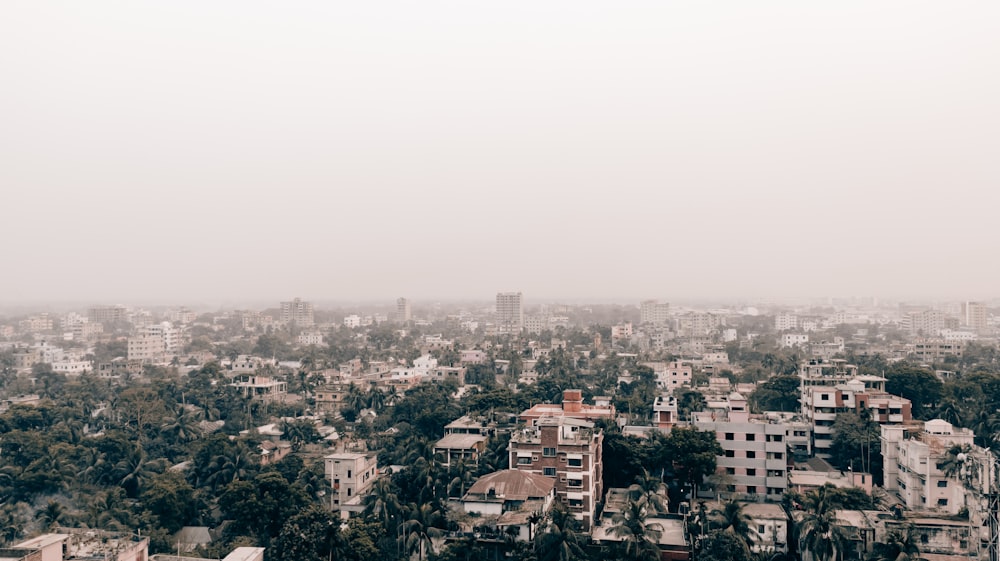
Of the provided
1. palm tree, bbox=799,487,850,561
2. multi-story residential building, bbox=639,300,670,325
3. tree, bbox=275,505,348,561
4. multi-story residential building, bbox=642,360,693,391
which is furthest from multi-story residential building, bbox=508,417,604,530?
multi-story residential building, bbox=639,300,670,325

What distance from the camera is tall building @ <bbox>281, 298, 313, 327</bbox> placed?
110 m

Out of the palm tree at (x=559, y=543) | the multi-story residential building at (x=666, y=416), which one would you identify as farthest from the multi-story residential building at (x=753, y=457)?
the palm tree at (x=559, y=543)

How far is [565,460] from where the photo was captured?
17.6 m

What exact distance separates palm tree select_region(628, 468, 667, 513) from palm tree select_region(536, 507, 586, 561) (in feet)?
11.1

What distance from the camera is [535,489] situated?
16.4 meters

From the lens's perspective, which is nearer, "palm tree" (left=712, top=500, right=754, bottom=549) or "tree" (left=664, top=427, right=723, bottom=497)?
"palm tree" (left=712, top=500, right=754, bottom=549)

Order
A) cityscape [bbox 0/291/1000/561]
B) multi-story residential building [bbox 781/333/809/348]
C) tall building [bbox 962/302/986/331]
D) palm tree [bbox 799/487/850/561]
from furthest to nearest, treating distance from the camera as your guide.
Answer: tall building [bbox 962/302/986/331]
multi-story residential building [bbox 781/333/809/348]
cityscape [bbox 0/291/1000/561]
palm tree [bbox 799/487/850/561]

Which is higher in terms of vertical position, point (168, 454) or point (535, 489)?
point (535, 489)

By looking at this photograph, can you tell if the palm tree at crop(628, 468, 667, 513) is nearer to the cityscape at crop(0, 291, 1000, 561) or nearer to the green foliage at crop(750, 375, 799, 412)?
the cityscape at crop(0, 291, 1000, 561)

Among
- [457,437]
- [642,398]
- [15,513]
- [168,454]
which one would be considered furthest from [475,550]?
[642,398]

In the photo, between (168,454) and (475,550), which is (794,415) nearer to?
(475,550)

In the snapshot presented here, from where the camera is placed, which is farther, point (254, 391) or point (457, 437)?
point (254, 391)

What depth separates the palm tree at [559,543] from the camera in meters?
14.0

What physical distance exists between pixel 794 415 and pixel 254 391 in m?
25.0
